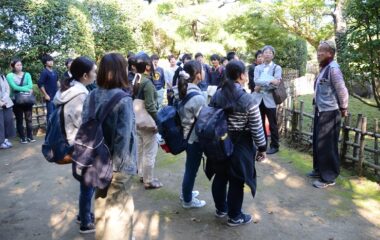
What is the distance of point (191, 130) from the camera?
389cm

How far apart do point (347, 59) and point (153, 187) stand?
4569 millimetres

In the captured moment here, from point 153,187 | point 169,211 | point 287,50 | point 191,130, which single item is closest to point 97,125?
point 191,130

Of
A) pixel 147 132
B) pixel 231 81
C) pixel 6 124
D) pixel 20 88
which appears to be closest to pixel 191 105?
pixel 231 81

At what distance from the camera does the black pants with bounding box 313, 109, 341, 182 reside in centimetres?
472

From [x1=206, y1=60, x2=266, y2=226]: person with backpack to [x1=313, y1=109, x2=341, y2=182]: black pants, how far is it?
63.1 inches

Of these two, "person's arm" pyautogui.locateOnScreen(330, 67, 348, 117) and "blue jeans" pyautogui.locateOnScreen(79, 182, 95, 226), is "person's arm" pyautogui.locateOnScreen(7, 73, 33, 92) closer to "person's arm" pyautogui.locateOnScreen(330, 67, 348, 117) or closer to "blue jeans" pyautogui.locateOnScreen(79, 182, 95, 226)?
"blue jeans" pyautogui.locateOnScreen(79, 182, 95, 226)

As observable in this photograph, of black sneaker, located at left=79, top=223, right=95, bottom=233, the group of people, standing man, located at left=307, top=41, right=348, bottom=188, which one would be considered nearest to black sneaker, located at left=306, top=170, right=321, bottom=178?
the group of people

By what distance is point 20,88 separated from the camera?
7191mm

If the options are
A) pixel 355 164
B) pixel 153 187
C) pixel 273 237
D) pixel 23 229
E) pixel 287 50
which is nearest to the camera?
pixel 273 237

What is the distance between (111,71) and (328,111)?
10.4 feet

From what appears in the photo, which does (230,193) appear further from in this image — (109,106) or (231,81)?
(109,106)

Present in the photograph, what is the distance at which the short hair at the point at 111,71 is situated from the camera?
8.93 feet

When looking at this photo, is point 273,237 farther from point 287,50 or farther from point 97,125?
point 287,50

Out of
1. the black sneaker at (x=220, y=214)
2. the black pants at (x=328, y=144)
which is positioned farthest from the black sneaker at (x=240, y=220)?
the black pants at (x=328, y=144)
